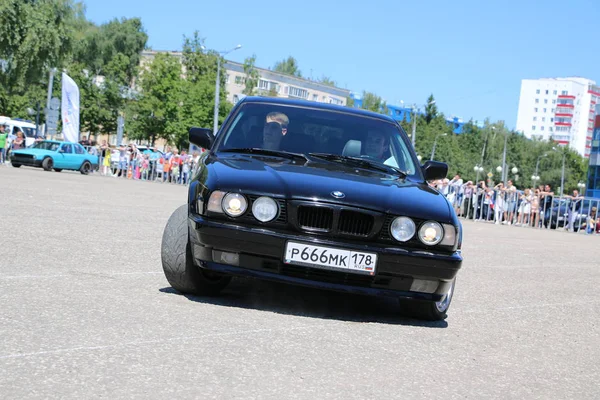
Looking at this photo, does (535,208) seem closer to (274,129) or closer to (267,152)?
(274,129)

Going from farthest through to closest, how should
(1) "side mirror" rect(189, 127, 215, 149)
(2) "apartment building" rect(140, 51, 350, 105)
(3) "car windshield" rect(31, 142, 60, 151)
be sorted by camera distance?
(2) "apartment building" rect(140, 51, 350, 105)
(3) "car windshield" rect(31, 142, 60, 151)
(1) "side mirror" rect(189, 127, 215, 149)

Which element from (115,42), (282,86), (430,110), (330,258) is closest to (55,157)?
(330,258)

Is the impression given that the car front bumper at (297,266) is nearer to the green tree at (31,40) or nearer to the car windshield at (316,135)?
the car windshield at (316,135)

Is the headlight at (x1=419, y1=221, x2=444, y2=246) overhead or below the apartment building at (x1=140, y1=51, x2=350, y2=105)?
below

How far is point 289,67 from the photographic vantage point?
142 meters

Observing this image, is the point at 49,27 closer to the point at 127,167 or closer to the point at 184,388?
the point at 127,167

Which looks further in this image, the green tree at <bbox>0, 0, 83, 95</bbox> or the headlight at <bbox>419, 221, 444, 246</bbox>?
the green tree at <bbox>0, 0, 83, 95</bbox>

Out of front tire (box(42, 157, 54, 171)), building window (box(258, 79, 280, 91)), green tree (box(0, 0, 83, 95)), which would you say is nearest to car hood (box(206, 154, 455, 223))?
front tire (box(42, 157, 54, 171))

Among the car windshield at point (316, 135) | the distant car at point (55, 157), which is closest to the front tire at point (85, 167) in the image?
the distant car at point (55, 157)

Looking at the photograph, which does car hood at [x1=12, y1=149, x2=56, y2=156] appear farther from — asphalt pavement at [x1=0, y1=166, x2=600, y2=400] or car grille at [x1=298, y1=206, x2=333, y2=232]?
car grille at [x1=298, y1=206, x2=333, y2=232]

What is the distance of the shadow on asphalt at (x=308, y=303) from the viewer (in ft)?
20.2

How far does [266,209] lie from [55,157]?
1405 inches

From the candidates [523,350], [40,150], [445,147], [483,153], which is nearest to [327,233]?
[523,350]

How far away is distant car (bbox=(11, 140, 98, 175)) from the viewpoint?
1513 inches
